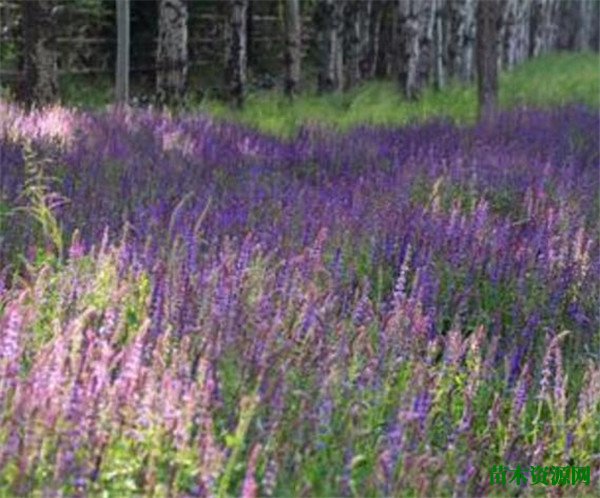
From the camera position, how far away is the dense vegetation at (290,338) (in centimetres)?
262

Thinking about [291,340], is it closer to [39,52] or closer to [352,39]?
[39,52]

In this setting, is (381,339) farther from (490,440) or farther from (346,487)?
(346,487)

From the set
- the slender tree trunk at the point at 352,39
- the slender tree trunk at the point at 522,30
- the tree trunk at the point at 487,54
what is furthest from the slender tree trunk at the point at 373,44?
the tree trunk at the point at 487,54

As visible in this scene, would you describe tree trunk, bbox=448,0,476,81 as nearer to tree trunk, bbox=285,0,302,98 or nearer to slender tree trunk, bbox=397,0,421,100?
slender tree trunk, bbox=397,0,421,100

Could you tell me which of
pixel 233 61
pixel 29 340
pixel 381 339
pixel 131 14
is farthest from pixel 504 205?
pixel 131 14

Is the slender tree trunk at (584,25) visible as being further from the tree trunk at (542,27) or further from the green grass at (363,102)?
the green grass at (363,102)

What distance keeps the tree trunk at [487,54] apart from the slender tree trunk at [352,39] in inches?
318

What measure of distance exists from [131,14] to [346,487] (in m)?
19.9

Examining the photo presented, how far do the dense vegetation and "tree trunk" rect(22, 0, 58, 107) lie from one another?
4.79 metres

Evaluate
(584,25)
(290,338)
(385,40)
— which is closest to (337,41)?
(385,40)

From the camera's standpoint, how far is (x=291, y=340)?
3291 mm

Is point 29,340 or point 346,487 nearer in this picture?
point 346,487

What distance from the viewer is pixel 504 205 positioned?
6609mm

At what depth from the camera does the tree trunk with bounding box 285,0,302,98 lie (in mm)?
19078
